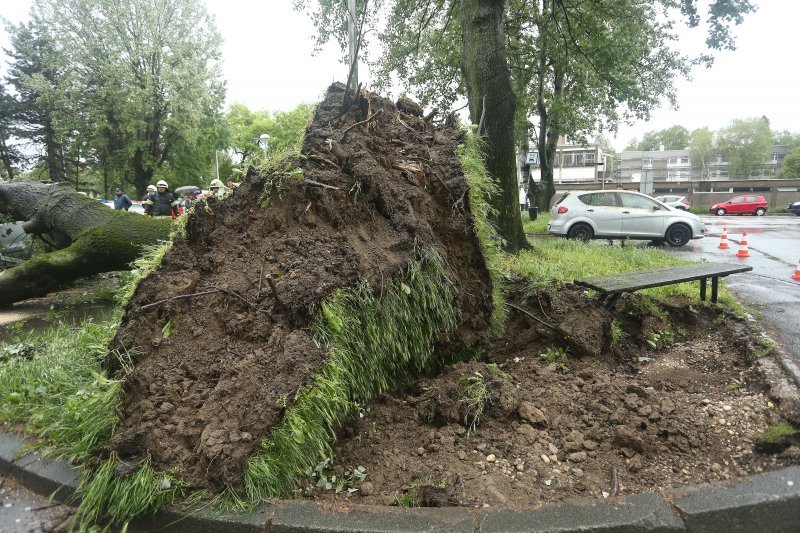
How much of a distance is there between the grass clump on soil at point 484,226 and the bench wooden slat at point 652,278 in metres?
0.99

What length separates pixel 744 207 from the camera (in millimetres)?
33250

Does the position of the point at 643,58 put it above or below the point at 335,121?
above

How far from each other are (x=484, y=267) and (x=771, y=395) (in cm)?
201

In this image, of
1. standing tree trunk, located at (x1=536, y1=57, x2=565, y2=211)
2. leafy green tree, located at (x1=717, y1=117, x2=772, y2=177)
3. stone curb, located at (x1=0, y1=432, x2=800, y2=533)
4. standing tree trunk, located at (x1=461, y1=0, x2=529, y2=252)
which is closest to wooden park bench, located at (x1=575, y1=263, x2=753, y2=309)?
stone curb, located at (x1=0, y1=432, x2=800, y2=533)

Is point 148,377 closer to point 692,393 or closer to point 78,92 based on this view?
point 692,393

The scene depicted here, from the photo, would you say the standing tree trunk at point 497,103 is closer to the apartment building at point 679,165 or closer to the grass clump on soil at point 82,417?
the grass clump on soil at point 82,417

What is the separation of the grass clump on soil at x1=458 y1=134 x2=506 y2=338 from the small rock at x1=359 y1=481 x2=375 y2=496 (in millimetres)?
1795

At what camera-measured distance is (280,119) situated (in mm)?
42594

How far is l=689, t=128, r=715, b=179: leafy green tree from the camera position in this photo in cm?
7031

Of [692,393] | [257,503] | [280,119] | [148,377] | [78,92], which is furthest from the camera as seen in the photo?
[280,119]

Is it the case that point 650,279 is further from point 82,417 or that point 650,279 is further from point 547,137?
point 547,137

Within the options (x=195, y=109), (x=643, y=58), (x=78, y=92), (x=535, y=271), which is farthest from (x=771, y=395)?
(x=78, y=92)

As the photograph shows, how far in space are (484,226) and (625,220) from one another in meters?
11.8

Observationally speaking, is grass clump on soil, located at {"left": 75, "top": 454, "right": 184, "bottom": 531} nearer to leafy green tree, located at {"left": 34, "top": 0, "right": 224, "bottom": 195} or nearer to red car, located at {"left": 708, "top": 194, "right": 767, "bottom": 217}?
leafy green tree, located at {"left": 34, "top": 0, "right": 224, "bottom": 195}
